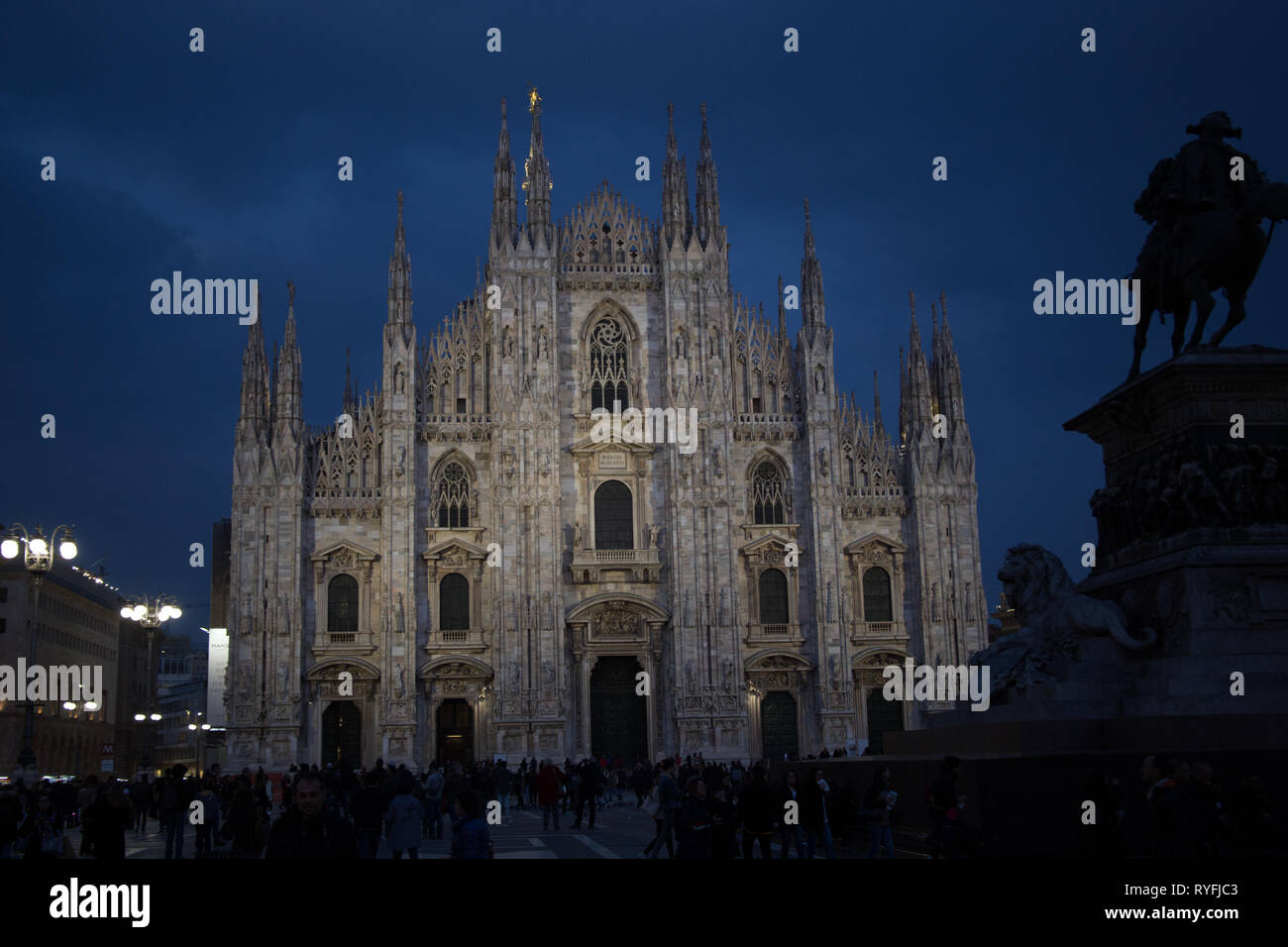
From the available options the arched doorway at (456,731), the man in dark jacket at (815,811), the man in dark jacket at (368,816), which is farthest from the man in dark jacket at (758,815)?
the arched doorway at (456,731)

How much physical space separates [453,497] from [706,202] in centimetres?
1327

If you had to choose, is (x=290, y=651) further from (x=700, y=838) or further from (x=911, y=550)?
(x=700, y=838)

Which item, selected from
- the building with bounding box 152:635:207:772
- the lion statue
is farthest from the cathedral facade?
the building with bounding box 152:635:207:772

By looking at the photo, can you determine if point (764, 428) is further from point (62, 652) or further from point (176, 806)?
point (62, 652)

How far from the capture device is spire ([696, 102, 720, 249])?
147ft

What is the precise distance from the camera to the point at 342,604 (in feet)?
138

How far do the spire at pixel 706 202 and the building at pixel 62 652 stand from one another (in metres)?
28.0

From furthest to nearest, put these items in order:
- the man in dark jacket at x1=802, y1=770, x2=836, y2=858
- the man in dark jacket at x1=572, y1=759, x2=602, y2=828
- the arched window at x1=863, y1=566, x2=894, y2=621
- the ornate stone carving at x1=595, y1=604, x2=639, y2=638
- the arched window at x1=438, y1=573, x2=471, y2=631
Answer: the arched window at x1=863, y1=566, x2=894, y2=621 → the ornate stone carving at x1=595, y1=604, x2=639, y2=638 → the arched window at x1=438, y1=573, x2=471, y2=631 → the man in dark jacket at x1=572, y1=759, x2=602, y2=828 → the man in dark jacket at x1=802, y1=770, x2=836, y2=858

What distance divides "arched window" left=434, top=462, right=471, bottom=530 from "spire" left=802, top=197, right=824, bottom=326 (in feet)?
41.6

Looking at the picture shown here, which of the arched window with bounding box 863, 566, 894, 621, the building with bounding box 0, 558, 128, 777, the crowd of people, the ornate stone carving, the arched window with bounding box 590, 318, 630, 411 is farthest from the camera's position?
the building with bounding box 0, 558, 128, 777

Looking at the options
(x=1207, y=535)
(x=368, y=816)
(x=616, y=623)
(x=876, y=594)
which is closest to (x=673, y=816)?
(x=368, y=816)

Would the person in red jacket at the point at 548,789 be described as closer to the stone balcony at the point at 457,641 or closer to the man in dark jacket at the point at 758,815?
the man in dark jacket at the point at 758,815

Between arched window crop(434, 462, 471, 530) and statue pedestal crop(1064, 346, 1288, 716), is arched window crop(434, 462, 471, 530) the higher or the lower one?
the higher one

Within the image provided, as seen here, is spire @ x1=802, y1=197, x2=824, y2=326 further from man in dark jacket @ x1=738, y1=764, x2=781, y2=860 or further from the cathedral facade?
man in dark jacket @ x1=738, y1=764, x2=781, y2=860
